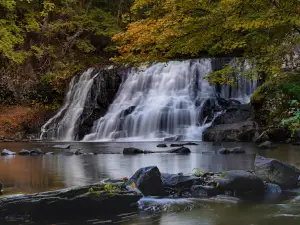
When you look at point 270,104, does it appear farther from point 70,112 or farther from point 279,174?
point 70,112

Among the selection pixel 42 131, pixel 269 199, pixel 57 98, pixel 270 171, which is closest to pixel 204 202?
pixel 269 199

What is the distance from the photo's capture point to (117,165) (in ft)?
31.0

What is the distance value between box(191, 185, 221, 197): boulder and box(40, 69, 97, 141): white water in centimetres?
1570

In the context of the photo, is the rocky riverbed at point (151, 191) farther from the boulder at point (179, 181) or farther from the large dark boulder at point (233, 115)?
the large dark boulder at point (233, 115)

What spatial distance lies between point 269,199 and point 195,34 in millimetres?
3100

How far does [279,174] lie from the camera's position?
21.4 ft

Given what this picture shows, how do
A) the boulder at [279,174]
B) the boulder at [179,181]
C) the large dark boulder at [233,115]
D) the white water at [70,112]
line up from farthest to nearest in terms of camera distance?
the white water at [70,112] < the large dark boulder at [233,115] < the boulder at [279,174] < the boulder at [179,181]

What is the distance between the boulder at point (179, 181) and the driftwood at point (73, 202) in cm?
98

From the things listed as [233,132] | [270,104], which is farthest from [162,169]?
[270,104]

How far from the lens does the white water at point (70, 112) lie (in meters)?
21.7

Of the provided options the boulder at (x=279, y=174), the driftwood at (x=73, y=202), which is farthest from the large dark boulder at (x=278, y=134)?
the driftwood at (x=73, y=202)

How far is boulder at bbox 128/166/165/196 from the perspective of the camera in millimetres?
5891

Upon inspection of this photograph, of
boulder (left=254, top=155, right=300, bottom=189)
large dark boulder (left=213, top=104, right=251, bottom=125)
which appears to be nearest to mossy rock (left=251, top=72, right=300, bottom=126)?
large dark boulder (left=213, top=104, right=251, bottom=125)

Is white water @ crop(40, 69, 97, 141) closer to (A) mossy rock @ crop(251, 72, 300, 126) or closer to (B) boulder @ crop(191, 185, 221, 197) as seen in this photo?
(A) mossy rock @ crop(251, 72, 300, 126)
